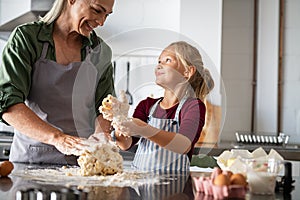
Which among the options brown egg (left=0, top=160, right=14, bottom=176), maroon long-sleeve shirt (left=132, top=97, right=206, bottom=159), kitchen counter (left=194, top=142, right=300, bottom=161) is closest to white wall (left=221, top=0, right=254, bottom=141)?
Result: kitchen counter (left=194, top=142, right=300, bottom=161)

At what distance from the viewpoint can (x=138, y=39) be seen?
195 cm

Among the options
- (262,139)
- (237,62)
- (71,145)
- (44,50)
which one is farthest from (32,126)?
(237,62)

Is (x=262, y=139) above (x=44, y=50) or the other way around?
the other way around

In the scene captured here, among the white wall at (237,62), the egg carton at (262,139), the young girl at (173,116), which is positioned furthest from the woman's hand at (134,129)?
the white wall at (237,62)

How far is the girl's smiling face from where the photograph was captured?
1.61 m

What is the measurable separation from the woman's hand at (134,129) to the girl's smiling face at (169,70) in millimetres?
231

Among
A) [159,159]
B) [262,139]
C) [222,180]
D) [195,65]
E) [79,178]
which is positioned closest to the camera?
[222,180]

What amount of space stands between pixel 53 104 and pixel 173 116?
37cm

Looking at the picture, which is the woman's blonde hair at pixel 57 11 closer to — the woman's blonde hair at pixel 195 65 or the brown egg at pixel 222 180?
the woman's blonde hair at pixel 195 65

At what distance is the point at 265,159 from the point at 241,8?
73.1 inches

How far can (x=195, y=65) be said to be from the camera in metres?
1.67

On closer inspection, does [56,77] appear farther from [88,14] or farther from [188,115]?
[188,115]

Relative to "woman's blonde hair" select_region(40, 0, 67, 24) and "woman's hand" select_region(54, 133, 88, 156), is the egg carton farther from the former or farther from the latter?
"woman's hand" select_region(54, 133, 88, 156)

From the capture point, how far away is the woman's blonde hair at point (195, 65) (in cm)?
165
